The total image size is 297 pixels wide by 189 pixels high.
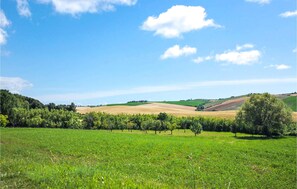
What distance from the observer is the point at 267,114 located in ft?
234

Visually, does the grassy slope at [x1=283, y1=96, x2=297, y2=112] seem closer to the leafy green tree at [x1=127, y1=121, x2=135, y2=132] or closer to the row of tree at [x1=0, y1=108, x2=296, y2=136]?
the row of tree at [x1=0, y1=108, x2=296, y2=136]

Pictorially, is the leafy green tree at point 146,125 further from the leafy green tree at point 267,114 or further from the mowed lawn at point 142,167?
the mowed lawn at point 142,167

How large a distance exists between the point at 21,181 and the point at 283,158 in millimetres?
35767

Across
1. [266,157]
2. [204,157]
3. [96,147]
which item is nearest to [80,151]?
[96,147]

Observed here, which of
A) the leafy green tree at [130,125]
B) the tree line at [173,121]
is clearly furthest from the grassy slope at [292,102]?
the leafy green tree at [130,125]

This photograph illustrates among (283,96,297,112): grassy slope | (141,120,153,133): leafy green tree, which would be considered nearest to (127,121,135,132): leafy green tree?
(141,120,153,133): leafy green tree

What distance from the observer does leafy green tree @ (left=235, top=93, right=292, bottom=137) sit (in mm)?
70562

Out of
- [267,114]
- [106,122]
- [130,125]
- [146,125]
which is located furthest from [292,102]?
[106,122]

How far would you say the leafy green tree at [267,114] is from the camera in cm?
7056

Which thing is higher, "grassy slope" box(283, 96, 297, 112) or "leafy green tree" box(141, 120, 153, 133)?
"grassy slope" box(283, 96, 297, 112)

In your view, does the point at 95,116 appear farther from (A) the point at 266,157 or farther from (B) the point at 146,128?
(A) the point at 266,157

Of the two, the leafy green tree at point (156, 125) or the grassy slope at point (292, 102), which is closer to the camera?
the leafy green tree at point (156, 125)

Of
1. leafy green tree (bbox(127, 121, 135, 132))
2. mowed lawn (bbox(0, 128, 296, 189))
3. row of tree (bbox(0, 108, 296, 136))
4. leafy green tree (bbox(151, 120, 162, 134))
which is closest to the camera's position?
mowed lawn (bbox(0, 128, 296, 189))

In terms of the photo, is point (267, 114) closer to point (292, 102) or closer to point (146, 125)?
point (146, 125)
